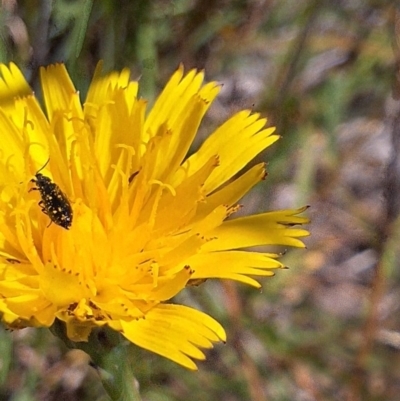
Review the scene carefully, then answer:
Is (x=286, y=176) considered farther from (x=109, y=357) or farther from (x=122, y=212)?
(x=109, y=357)

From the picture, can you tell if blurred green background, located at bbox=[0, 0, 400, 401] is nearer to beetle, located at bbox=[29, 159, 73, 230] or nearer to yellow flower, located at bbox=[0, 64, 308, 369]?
yellow flower, located at bbox=[0, 64, 308, 369]

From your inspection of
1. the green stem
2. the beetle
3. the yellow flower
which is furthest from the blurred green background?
the green stem

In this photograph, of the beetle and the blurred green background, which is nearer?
the beetle

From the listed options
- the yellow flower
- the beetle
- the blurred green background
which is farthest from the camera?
the blurred green background

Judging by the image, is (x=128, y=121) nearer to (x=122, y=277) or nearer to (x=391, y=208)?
(x=122, y=277)

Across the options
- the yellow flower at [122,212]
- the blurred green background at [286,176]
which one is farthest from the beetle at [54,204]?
the blurred green background at [286,176]

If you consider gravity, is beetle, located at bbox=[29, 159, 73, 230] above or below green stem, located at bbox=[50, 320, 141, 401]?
above

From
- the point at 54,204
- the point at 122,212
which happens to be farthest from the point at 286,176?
the point at 54,204

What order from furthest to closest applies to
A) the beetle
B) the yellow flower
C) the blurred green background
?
the blurred green background, the beetle, the yellow flower

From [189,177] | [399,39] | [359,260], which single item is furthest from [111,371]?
[359,260]
